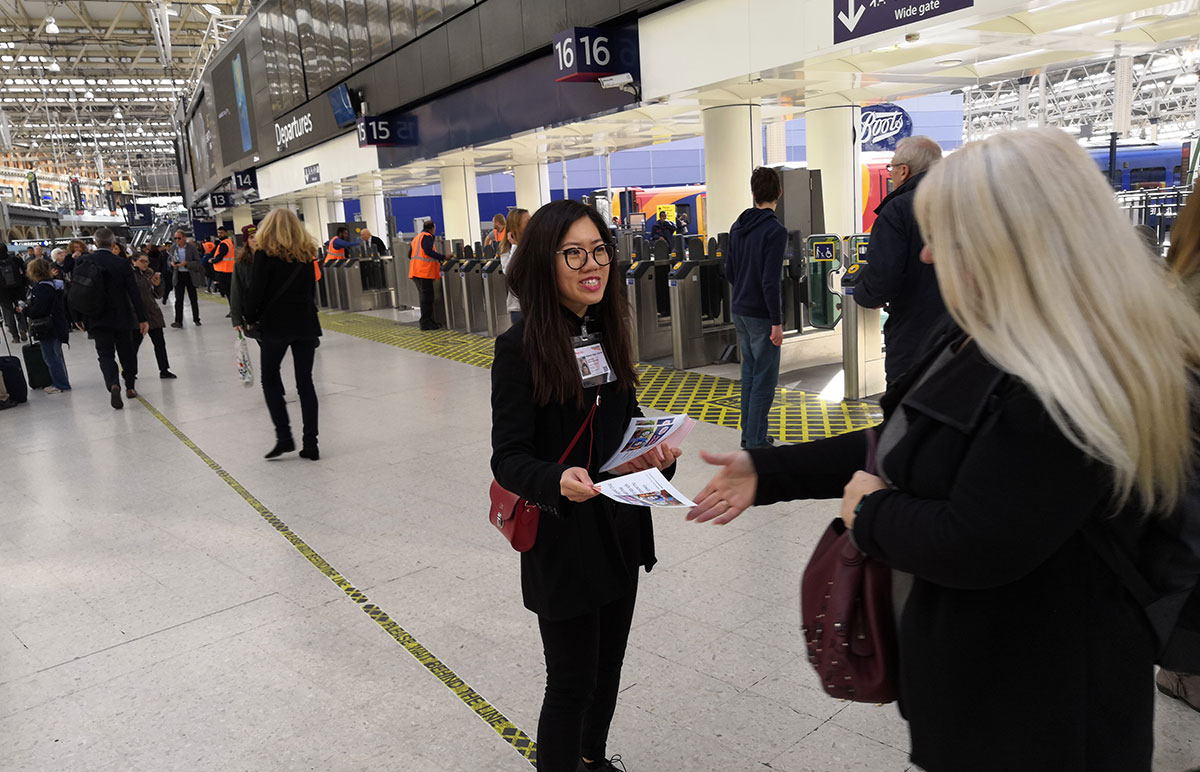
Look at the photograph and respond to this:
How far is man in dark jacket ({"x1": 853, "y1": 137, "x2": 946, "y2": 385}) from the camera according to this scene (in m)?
4.03

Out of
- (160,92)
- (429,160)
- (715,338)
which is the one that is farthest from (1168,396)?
(160,92)

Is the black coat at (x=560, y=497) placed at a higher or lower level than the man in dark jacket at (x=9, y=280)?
lower

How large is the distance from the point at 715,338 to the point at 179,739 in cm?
694

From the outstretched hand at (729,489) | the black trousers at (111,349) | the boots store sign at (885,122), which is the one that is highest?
the boots store sign at (885,122)

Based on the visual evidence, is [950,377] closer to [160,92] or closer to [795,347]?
[795,347]

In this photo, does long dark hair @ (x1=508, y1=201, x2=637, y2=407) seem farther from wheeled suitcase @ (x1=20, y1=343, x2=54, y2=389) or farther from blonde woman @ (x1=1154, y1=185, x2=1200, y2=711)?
wheeled suitcase @ (x1=20, y1=343, x2=54, y2=389)

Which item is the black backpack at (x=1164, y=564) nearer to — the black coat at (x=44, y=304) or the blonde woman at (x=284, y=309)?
the blonde woman at (x=284, y=309)

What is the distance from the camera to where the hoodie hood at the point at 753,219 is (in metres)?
5.03

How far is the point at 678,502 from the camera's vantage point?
62.1 inches

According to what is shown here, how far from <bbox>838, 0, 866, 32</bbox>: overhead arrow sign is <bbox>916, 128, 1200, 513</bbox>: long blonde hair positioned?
17.6 ft

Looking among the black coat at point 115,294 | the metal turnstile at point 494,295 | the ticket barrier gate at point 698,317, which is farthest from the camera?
the metal turnstile at point 494,295

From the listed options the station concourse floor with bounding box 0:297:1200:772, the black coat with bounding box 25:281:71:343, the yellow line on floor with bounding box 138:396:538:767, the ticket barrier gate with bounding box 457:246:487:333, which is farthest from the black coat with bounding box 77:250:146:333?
the ticket barrier gate with bounding box 457:246:487:333

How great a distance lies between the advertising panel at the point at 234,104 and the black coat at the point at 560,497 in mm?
22623

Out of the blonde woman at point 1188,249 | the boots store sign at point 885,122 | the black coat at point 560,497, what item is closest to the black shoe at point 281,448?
the black coat at point 560,497
